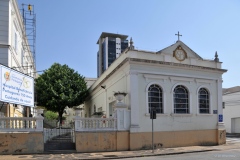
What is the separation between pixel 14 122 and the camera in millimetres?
14812

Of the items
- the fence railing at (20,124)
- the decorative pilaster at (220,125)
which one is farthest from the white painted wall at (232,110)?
the fence railing at (20,124)

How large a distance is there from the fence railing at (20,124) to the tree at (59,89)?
12.2 m

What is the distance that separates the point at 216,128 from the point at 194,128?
1.99 meters

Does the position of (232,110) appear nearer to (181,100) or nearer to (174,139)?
(181,100)

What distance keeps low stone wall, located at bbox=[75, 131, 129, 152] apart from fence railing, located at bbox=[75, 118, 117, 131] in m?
0.28

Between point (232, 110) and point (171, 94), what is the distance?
1834 cm

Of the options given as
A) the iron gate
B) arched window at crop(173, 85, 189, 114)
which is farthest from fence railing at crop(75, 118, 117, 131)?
arched window at crop(173, 85, 189, 114)

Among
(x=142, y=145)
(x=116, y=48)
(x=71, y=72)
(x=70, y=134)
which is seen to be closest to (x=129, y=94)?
(x=142, y=145)

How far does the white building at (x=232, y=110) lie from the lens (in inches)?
1294

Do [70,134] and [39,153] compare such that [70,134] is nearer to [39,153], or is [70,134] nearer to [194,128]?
[39,153]

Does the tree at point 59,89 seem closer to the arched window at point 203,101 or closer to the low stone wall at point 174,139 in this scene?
the low stone wall at point 174,139

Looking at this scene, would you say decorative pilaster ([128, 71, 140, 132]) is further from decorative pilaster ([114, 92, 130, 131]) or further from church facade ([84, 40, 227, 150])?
decorative pilaster ([114, 92, 130, 131])

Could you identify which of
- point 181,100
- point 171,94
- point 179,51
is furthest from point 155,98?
point 179,51

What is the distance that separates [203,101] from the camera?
65.3ft
